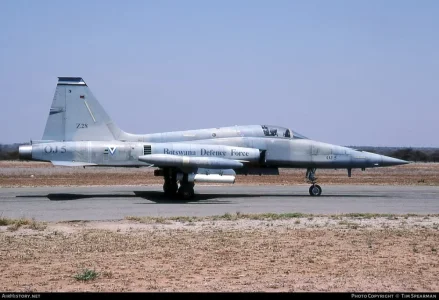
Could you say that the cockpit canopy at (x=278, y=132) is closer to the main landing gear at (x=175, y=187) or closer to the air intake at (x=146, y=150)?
the main landing gear at (x=175, y=187)

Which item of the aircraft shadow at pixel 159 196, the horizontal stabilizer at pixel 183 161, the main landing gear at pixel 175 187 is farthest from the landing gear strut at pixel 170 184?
the horizontal stabilizer at pixel 183 161

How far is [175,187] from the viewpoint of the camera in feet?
77.6

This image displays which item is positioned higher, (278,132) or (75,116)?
(75,116)

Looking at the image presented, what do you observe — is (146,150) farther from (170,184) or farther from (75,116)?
(75,116)

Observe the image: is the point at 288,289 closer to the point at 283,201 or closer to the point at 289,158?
the point at 283,201

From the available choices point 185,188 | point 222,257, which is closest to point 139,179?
point 185,188

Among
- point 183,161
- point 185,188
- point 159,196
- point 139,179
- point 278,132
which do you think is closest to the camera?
point 183,161

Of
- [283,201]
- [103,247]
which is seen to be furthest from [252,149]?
[103,247]

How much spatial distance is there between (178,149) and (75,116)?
4.43 meters

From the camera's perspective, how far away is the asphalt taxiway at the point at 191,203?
16.8 metres

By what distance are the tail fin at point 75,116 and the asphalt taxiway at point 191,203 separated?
2486 mm

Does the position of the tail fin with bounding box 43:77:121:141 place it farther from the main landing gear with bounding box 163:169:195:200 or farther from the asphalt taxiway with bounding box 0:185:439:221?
the main landing gear with bounding box 163:169:195:200

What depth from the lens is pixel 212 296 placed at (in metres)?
6.84

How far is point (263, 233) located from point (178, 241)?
6.95ft
